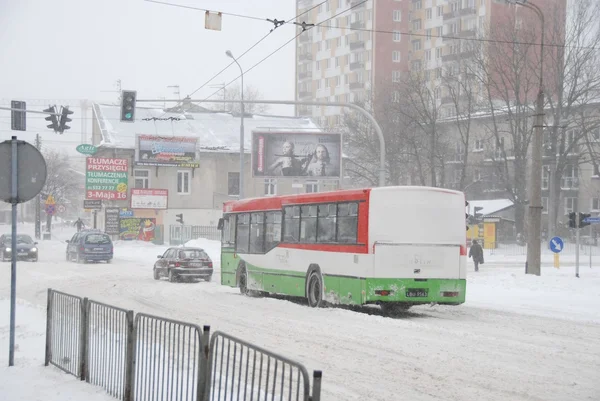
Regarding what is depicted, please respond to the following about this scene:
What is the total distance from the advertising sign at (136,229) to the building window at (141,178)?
3.08m

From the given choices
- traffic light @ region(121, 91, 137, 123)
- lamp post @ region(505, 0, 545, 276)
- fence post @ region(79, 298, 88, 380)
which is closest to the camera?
fence post @ region(79, 298, 88, 380)

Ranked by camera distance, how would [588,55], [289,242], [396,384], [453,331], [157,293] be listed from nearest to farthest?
[396,384], [453,331], [289,242], [157,293], [588,55]

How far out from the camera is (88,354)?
9945mm

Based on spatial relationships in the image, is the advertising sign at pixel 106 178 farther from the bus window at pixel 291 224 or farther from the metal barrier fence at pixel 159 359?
the metal barrier fence at pixel 159 359

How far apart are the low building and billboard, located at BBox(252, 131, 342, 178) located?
6.76 meters

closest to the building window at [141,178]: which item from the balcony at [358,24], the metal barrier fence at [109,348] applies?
the balcony at [358,24]

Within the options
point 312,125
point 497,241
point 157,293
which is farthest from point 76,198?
point 157,293

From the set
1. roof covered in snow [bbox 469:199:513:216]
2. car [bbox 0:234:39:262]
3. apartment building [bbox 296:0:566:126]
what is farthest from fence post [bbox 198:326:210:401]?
apartment building [bbox 296:0:566:126]

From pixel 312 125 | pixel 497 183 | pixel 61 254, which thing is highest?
pixel 312 125

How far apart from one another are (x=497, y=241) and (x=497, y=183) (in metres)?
14.4

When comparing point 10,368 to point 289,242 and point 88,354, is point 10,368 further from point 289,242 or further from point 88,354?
point 289,242

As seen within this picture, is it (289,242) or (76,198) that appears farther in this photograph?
(76,198)

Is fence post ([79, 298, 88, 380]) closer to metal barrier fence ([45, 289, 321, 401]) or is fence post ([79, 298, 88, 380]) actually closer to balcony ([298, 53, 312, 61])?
metal barrier fence ([45, 289, 321, 401])

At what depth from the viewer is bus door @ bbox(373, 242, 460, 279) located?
17.8 meters
